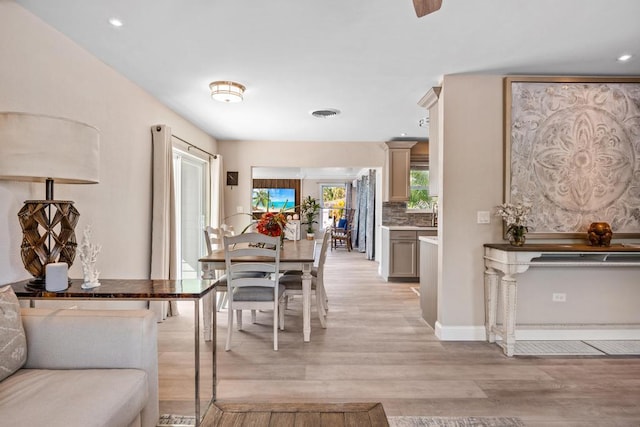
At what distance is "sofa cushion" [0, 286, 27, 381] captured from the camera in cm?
144

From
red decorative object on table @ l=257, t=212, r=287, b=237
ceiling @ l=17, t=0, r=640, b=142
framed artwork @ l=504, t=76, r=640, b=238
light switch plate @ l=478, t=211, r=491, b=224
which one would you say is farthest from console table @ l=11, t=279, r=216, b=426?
framed artwork @ l=504, t=76, r=640, b=238

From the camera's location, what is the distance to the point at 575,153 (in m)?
3.26

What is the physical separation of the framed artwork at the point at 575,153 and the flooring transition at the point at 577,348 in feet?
3.15

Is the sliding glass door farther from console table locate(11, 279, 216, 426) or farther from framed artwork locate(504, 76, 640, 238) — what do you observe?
framed artwork locate(504, 76, 640, 238)

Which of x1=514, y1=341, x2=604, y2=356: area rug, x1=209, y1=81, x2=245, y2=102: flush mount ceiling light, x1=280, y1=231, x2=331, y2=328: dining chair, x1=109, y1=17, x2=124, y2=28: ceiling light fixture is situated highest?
x1=109, y1=17, x2=124, y2=28: ceiling light fixture

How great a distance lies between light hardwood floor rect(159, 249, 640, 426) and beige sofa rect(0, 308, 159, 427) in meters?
0.67

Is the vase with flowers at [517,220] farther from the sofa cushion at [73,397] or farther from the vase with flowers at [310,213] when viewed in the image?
Answer: the sofa cushion at [73,397]

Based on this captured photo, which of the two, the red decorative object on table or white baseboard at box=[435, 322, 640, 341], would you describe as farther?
the red decorative object on table

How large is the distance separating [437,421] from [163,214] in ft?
10.4

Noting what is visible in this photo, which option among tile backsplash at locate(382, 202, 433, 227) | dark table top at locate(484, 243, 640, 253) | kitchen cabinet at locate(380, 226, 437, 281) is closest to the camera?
dark table top at locate(484, 243, 640, 253)

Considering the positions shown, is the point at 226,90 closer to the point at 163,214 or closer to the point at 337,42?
the point at 337,42

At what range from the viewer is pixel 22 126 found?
1.67 m

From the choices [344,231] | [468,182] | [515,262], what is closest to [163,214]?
[468,182]

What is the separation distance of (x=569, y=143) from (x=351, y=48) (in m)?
2.20
